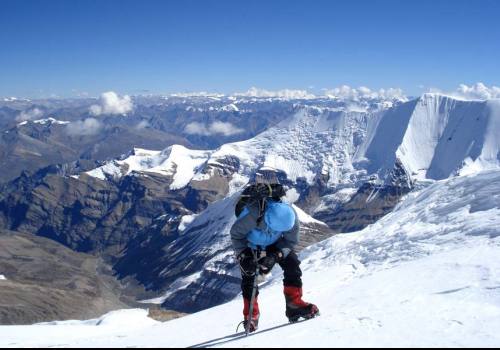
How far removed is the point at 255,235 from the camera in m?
12.6

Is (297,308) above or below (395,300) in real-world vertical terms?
below

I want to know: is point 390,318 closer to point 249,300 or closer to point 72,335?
point 249,300

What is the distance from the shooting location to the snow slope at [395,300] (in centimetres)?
989

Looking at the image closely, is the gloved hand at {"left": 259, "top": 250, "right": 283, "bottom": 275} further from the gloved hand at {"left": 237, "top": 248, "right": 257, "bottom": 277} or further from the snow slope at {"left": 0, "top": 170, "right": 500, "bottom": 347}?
the snow slope at {"left": 0, "top": 170, "right": 500, "bottom": 347}

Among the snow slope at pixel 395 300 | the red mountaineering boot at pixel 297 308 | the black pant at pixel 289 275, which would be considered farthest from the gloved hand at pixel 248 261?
the snow slope at pixel 395 300

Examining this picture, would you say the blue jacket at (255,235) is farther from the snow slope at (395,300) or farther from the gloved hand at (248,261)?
the snow slope at (395,300)

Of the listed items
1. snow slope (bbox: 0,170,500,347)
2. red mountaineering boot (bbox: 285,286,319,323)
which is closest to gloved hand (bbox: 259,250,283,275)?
red mountaineering boot (bbox: 285,286,319,323)

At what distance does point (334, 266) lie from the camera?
25.1 metres

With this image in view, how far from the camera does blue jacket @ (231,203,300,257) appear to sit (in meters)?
12.3

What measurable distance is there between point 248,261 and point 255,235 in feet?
2.45

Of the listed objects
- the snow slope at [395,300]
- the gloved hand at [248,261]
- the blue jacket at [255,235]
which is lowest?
the snow slope at [395,300]

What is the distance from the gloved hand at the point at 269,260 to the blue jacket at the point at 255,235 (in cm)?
20

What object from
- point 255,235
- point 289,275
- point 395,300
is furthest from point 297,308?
point 395,300

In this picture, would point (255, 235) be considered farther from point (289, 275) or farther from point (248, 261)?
point (289, 275)
